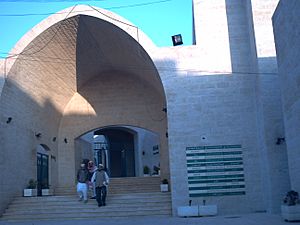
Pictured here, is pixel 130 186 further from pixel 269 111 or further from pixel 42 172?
pixel 269 111

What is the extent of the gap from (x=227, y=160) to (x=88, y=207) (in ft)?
14.7

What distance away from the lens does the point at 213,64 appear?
13062 mm

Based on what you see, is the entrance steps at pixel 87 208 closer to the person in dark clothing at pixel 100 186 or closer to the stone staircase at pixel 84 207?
the stone staircase at pixel 84 207

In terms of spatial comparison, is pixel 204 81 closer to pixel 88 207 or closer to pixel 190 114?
pixel 190 114

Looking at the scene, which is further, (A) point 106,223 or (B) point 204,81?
(B) point 204,81

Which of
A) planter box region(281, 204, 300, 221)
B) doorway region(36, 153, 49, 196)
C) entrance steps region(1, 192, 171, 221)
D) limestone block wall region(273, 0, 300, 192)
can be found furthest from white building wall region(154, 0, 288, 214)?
doorway region(36, 153, 49, 196)

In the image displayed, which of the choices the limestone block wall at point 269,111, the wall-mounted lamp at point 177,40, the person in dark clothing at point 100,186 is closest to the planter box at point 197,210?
the limestone block wall at point 269,111

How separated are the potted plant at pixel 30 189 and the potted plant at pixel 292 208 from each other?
28.3ft

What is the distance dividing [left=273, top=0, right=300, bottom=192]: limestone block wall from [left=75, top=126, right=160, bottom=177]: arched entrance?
15.1 meters

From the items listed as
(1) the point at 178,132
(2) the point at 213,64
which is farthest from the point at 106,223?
(2) the point at 213,64

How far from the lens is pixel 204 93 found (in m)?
12.9

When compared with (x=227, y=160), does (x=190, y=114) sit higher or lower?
higher

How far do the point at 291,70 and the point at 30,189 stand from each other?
948 cm

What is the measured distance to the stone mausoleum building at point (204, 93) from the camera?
11352mm
